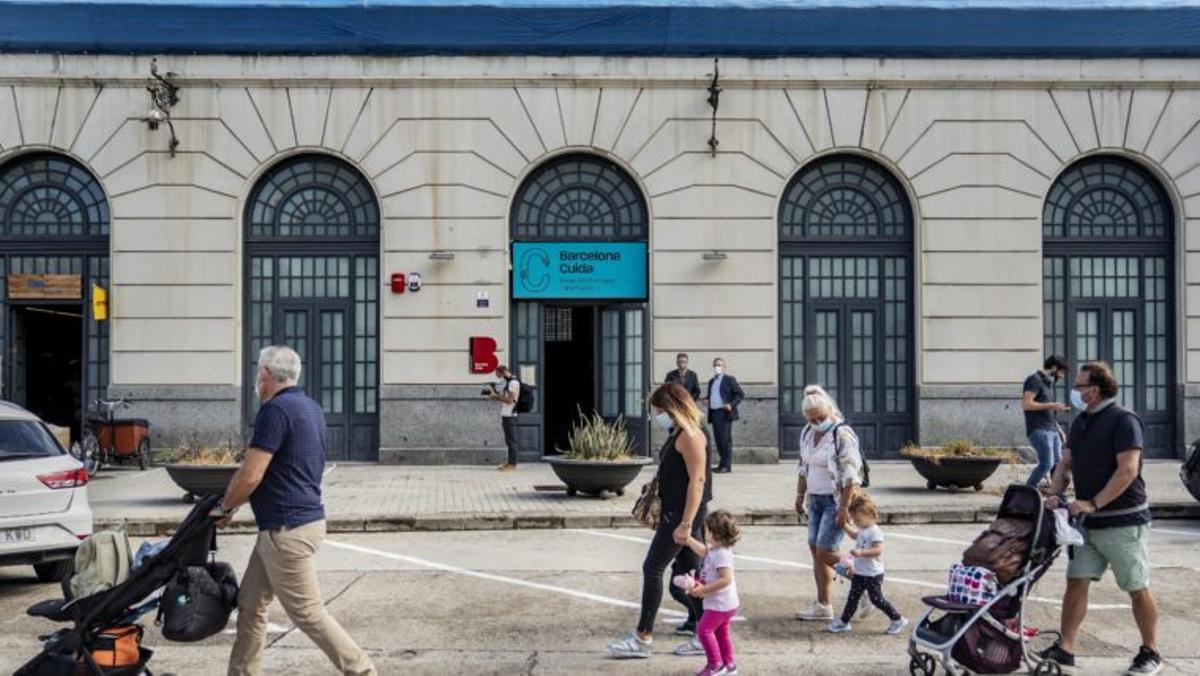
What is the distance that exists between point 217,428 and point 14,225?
498 cm

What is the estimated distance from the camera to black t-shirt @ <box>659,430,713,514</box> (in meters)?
7.59

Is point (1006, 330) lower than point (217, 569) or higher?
higher

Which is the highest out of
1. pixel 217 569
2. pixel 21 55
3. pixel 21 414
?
pixel 21 55

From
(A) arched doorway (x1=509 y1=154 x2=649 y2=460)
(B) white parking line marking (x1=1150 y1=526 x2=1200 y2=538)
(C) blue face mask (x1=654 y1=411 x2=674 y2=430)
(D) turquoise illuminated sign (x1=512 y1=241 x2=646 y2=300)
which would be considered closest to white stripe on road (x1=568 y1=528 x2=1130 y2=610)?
(C) blue face mask (x1=654 y1=411 x2=674 y2=430)

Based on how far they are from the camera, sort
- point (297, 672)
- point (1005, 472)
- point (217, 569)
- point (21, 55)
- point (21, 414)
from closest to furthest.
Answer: point (217, 569) → point (297, 672) → point (21, 414) → point (1005, 472) → point (21, 55)

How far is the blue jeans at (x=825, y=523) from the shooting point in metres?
8.65

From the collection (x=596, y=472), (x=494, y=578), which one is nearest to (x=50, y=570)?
(x=494, y=578)

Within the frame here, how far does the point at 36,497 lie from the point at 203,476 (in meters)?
5.19

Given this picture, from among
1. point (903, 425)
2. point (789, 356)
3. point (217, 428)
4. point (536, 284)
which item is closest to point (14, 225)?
point (217, 428)

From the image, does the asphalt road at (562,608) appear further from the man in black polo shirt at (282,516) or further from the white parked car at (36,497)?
the man in black polo shirt at (282,516)

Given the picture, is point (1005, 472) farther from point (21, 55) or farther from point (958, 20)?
point (21, 55)

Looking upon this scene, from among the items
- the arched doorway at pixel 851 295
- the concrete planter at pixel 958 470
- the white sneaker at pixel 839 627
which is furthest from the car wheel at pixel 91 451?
the white sneaker at pixel 839 627

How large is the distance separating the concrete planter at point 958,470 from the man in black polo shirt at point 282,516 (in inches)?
→ 444

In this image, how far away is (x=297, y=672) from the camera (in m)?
7.21
